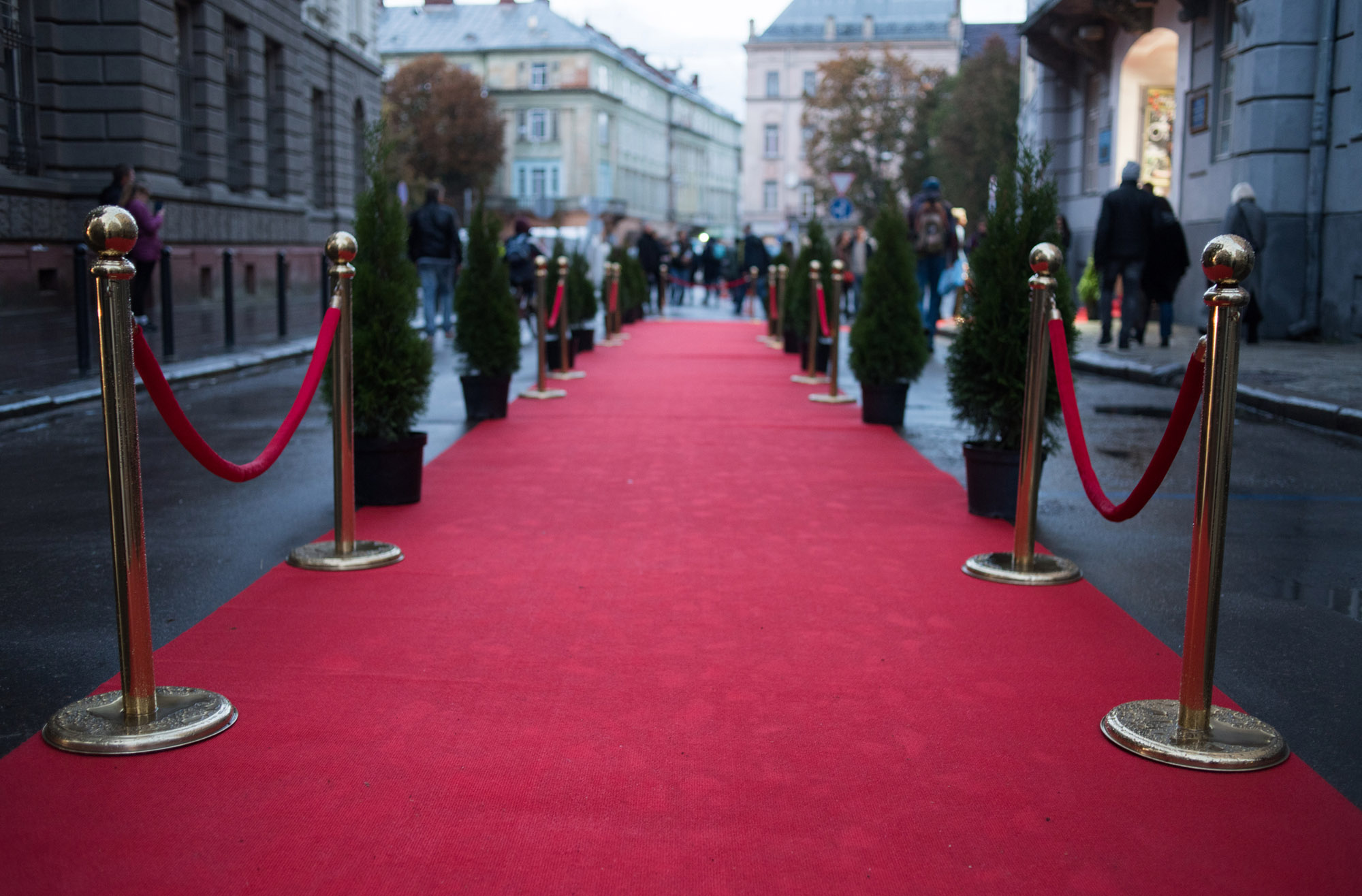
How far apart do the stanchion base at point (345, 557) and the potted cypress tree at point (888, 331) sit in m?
5.20

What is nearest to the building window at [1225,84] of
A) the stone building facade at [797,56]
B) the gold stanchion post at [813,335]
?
the gold stanchion post at [813,335]

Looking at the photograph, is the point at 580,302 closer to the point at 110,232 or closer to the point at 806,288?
the point at 806,288

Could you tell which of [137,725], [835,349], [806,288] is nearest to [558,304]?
[806,288]

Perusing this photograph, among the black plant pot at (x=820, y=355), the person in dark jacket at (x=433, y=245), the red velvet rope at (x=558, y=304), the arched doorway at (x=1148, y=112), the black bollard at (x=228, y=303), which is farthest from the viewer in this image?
the arched doorway at (x=1148, y=112)

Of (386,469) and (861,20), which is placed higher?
(861,20)

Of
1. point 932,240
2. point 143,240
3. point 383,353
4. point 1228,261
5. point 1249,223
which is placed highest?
point 1249,223

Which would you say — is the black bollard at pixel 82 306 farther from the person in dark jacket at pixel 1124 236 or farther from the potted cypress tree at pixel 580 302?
the person in dark jacket at pixel 1124 236

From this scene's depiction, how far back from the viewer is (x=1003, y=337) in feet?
21.2

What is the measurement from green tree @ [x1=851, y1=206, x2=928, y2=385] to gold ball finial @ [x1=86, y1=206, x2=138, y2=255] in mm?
6988

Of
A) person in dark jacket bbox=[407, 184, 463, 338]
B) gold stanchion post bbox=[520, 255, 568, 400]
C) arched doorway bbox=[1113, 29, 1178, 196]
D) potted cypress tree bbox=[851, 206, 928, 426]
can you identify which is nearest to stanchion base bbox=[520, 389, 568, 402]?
gold stanchion post bbox=[520, 255, 568, 400]

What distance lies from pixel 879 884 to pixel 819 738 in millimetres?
822

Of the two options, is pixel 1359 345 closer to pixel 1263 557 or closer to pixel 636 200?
pixel 1263 557

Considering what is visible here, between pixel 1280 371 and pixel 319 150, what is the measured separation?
25746 mm

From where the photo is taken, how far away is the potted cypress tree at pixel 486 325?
992cm
